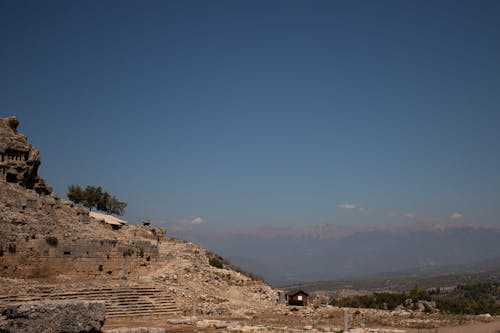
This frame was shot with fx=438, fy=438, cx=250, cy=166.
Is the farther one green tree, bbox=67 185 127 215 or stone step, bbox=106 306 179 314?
green tree, bbox=67 185 127 215

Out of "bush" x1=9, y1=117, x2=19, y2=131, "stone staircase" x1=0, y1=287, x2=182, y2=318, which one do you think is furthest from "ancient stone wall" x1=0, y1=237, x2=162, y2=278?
"bush" x1=9, y1=117, x2=19, y2=131

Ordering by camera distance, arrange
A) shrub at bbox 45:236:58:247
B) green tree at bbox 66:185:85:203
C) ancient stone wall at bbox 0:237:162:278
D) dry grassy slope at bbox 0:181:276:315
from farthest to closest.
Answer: green tree at bbox 66:185:85:203 → shrub at bbox 45:236:58:247 → ancient stone wall at bbox 0:237:162:278 → dry grassy slope at bbox 0:181:276:315

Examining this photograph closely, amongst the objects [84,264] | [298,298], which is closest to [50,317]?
[84,264]

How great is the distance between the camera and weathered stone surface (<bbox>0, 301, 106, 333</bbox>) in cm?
1099

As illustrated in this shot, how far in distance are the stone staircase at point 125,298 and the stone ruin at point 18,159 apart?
16.9 m

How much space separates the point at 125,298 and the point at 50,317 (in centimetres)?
1660

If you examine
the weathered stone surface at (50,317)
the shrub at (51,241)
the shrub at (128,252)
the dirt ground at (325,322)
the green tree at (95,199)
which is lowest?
the dirt ground at (325,322)

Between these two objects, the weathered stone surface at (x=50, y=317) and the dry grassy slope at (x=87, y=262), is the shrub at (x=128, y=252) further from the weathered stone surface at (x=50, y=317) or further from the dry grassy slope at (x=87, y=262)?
the weathered stone surface at (x=50, y=317)

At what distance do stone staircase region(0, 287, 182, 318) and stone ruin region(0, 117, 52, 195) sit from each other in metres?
16.9

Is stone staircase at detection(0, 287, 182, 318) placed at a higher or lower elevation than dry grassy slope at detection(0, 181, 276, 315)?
lower

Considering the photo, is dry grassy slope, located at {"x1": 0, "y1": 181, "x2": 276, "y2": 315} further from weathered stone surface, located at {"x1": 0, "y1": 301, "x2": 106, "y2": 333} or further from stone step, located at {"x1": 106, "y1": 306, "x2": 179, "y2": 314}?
weathered stone surface, located at {"x1": 0, "y1": 301, "x2": 106, "y2": 333}

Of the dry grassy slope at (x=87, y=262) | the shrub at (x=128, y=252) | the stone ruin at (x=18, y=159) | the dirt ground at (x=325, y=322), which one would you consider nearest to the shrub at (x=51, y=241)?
the dry grassy slope at (x=87, y=262)

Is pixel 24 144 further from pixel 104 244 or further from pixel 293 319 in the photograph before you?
pixel 293 319

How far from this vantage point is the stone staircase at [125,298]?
2475cm
